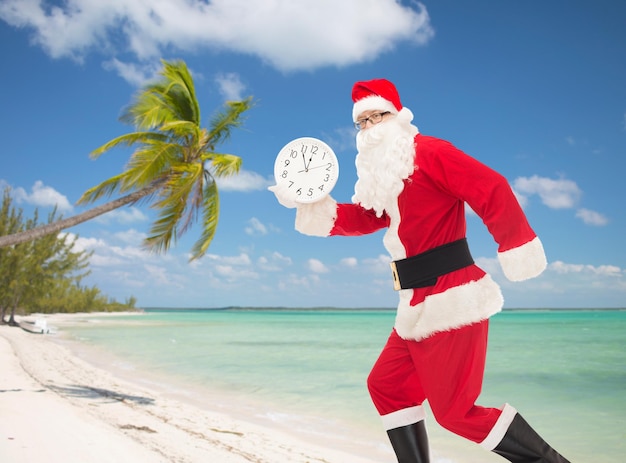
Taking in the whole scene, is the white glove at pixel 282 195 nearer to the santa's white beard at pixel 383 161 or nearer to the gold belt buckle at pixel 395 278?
the santa's white beard at pixel 383 161

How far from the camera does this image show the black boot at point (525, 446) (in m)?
1.81

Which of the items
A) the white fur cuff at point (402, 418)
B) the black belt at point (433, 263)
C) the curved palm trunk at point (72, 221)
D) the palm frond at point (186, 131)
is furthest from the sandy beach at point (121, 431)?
the palm frond at point (186, 131)

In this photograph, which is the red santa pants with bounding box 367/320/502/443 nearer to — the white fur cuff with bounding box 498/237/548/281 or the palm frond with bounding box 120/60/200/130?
the white fur cuff with bounding box 498/237/548/281

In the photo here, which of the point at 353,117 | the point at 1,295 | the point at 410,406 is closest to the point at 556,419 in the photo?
the point at 410,406

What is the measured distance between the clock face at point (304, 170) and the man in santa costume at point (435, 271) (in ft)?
0.24

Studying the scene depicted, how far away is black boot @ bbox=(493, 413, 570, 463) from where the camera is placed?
1810 millimetres

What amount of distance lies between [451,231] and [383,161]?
0.40 m

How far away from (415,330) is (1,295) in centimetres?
2303

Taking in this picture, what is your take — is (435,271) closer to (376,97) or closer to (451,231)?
(451,231)

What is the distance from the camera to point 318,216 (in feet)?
7.65

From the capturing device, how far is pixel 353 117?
2.32 m

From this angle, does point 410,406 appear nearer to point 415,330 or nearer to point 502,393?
point 415,330

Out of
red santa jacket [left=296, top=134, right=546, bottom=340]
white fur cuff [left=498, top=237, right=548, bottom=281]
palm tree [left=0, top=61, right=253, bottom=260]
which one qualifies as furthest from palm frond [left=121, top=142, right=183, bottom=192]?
white fur cuff [left=498, top=237, right=548, bottom=281]

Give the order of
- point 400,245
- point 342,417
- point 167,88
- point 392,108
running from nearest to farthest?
point 400,245, point 392,108, point 342,417, point 167,88
